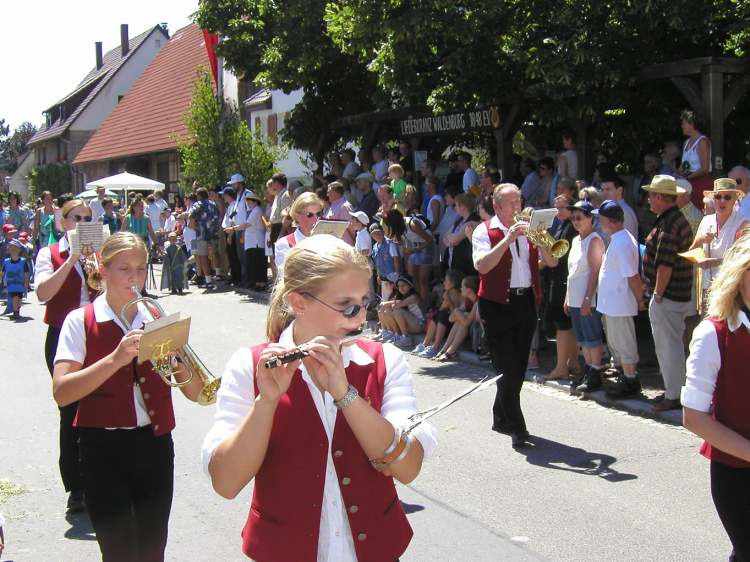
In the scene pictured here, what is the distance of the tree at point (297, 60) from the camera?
1594 cm

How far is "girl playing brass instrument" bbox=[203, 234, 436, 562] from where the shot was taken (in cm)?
248

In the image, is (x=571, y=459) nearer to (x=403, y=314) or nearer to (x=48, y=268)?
(x=48, y=268)

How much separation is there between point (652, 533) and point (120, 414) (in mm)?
3162

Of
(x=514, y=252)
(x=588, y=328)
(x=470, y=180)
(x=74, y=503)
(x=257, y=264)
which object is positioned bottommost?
(x=74, y=503)

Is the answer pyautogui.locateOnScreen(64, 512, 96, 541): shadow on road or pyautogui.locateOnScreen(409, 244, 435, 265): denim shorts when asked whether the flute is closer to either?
pyautogui.locateOnScreen(64, 512, 96, 541): shadow on road

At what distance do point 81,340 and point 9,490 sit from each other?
291cm

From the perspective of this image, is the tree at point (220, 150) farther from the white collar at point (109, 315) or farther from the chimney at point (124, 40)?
Answer: the chimney at point (124, 40)

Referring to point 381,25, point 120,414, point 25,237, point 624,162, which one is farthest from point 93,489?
point 25,237

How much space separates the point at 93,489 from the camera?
3.91 meters

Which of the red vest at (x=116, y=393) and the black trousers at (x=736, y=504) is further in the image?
the red vest at (x=116, y=393)

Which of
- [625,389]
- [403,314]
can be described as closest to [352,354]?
[625,389]

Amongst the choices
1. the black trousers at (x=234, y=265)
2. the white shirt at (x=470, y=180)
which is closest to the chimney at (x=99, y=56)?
the black trousers at (x=234, y=265)

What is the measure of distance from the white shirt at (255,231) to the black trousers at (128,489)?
13.5m

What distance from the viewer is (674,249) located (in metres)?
7.95
